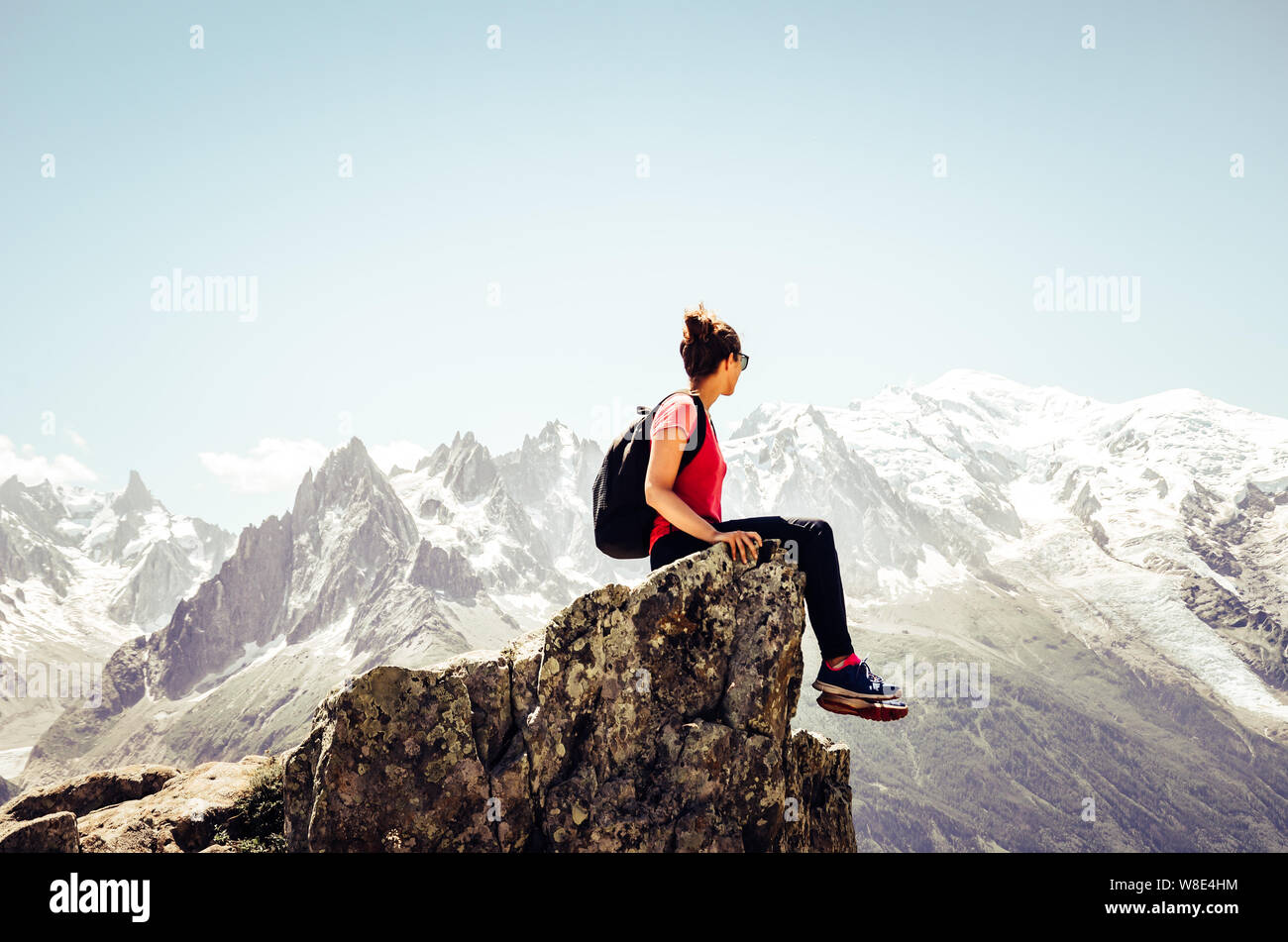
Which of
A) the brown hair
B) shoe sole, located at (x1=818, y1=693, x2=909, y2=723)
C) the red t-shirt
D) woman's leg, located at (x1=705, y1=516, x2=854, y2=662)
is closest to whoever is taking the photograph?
shoe sole, located at (x1=818, y1=693, x2=909, y2=723)

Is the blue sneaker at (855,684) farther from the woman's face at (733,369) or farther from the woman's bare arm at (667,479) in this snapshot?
the woman's face at (733,369)

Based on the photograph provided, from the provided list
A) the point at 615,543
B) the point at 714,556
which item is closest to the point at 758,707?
the point at 714,556

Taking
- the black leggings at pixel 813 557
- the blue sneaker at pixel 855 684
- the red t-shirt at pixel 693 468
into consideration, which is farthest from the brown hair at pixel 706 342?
the blue sneaker at pixel 855 684

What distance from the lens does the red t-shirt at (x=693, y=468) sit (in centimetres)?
1040

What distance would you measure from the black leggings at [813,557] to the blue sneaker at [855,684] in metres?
0.30

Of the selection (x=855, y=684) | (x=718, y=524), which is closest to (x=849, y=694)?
(x=855, y=684)

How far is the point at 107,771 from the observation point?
15000 millimetres

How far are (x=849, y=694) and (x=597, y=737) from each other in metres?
3.10

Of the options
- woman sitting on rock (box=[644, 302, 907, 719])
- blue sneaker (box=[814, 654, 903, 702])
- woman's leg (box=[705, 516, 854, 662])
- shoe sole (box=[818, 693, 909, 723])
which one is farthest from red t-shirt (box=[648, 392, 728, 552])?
shoe sole (box=[818, 693, 909, 723])

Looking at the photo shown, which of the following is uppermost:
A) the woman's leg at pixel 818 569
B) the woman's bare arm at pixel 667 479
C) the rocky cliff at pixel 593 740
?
the woman's bare arm at pixel 667 479

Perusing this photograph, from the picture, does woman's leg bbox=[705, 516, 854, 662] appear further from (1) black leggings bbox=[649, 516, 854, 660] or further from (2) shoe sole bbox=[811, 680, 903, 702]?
(2) shoe sole bbox=[811, 680, 903, 702]

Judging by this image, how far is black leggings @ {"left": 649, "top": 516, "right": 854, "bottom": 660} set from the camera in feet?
35.2

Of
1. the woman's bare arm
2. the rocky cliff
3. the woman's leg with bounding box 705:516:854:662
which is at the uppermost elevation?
the woman's bare arm
